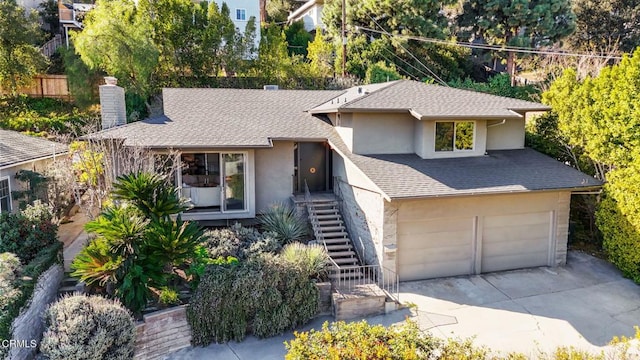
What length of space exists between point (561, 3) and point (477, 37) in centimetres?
602

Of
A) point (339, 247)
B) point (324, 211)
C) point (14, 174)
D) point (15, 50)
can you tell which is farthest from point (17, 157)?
point (15, 50)

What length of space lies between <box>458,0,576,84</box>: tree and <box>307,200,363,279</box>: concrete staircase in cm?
2333

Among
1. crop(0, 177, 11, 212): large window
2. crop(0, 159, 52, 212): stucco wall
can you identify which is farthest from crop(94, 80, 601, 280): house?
crop(0, 177, 11, 212): large window

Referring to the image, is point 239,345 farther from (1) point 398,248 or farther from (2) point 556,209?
(2) point 556,209

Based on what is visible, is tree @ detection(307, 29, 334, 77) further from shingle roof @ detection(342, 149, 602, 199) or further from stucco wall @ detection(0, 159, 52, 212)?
stucco wall @ detection(0, 159, 52, 212)

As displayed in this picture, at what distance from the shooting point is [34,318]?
404 inches

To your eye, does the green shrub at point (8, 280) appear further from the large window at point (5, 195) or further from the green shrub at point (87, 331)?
the large window at point (5, 195)

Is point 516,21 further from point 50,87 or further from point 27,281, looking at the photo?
point 50,87

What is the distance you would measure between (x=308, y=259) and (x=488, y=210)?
6.57m

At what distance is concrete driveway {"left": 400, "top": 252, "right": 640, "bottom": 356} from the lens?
424 inches

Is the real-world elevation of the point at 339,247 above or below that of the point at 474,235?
below

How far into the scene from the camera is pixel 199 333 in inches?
426

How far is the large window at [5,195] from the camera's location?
14581 millimetres

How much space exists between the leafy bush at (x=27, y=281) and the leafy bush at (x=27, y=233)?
0.28 meters
